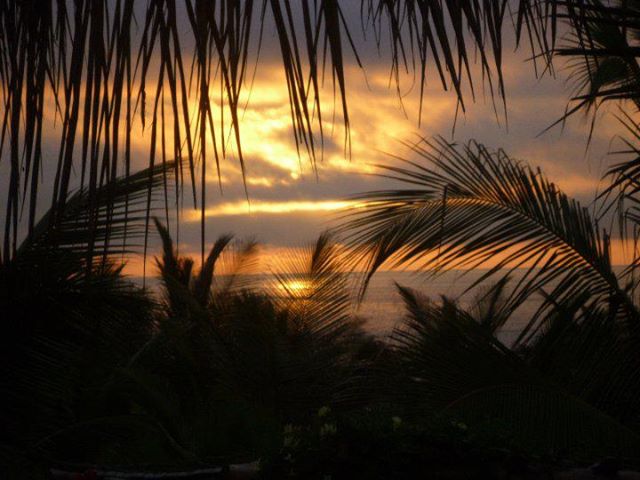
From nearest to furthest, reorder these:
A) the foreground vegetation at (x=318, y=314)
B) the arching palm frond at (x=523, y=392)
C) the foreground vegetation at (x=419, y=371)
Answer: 1. the foreground vegetation at (x=318, y=314)
2. the foreground vegetation at (x=419, y=371)
3. the arching palm frond at (x=523, y=392)

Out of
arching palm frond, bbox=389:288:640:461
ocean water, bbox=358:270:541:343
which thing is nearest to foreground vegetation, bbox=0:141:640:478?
arching palm frond, bbox=389:288:640:461

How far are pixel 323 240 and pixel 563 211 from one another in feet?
15.2

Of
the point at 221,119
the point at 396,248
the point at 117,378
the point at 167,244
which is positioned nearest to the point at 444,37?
the point at 221,119

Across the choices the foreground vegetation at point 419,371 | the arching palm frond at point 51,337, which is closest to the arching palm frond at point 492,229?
the foreground vegetation at point 419,371

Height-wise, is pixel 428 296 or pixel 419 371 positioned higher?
pixel 428 296

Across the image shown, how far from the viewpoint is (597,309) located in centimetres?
489

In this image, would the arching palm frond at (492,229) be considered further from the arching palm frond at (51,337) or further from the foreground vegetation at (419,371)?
the arching palm frond at (51,337)

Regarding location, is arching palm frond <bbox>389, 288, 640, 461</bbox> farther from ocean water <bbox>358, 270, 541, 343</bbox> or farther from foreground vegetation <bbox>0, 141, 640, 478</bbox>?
ocean water <bbox>358, 270, 541, 343</bbox>

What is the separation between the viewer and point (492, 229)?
5.07 m

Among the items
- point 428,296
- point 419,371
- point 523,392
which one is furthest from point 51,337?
point 428,296

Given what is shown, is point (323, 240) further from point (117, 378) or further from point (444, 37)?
point (444, 37)

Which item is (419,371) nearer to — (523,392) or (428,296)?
(523,392)

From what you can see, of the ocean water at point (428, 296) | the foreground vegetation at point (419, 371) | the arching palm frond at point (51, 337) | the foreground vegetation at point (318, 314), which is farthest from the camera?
the arching palm frond at point (51, 337)

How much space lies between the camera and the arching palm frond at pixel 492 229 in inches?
194
